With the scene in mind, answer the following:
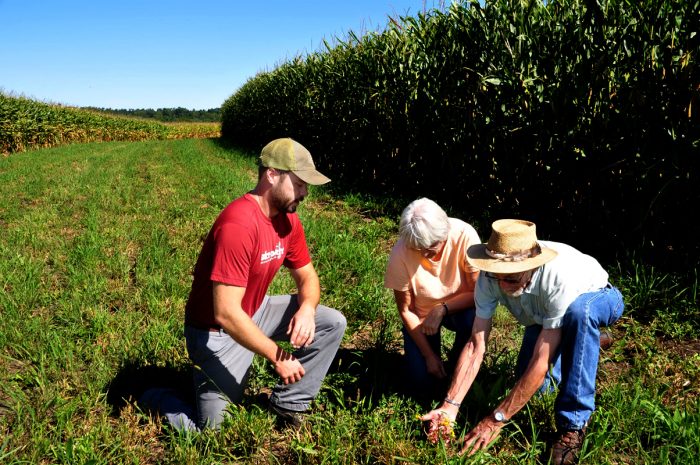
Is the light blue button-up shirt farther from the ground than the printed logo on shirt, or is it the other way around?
the printed logo on shirt

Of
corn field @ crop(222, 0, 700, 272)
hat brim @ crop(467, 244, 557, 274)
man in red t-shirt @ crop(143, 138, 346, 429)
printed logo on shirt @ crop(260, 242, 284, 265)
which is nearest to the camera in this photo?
hat brim @ crop(467, 244, 557, 274)

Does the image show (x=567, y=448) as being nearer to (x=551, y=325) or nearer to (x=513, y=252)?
(x=551, y=325)

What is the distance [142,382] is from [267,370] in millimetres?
815

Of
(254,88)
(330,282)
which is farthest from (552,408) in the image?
(254,88)

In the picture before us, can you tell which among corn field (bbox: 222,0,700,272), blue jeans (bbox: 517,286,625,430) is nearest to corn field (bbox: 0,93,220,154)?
corn field (bbox: 222,0,700,272)

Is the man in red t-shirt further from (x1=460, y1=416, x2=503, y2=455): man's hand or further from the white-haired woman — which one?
(x1=460, y1=416, x2=503, y2=455): man's hand

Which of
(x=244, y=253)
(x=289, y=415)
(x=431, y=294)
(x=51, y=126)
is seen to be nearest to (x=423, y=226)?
(x=431, y=294)

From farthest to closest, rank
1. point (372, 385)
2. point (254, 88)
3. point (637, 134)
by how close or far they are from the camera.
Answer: point (254, 88)
point (637, 134)
point (372, 385)

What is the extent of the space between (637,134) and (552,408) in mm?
2669

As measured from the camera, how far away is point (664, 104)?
13.6 feet

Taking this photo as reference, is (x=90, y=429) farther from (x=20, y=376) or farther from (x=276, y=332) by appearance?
(x=276, y=332)

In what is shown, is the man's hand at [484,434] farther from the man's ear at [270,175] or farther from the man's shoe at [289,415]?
the man's ear at [270,175]

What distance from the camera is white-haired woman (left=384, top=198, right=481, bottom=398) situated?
3.18 metres

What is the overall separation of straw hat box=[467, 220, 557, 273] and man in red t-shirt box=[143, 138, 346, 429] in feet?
3.15
